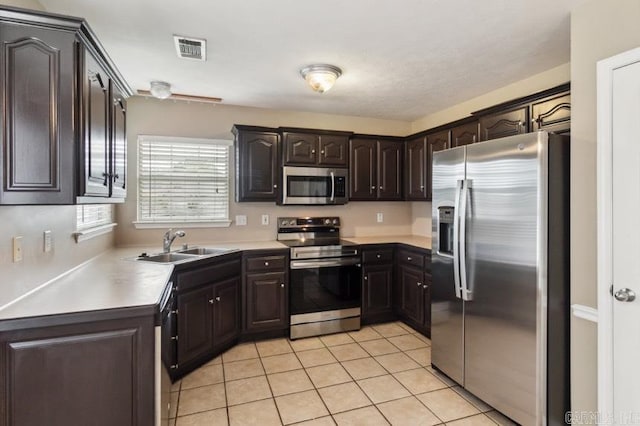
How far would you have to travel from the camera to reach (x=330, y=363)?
2965 mm

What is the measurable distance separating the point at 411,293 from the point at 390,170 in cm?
154

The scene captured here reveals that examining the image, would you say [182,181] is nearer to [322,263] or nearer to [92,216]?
[92,216]

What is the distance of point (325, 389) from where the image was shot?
2551mm

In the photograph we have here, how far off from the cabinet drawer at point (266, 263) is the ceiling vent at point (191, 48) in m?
1.84

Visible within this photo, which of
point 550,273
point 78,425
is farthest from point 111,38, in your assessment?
point 550,273

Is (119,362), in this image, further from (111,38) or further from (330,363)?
(111,38)

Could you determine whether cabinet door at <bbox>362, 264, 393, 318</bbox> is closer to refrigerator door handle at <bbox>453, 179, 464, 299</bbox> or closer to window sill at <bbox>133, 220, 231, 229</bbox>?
refrigerator door handle at <bbox>453, 179, 464, 299</bbox>

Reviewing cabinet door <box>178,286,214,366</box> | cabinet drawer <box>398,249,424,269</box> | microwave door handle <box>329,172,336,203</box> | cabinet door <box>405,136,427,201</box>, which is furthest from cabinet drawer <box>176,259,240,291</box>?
cabinet door <box>405,136,427,201</box>

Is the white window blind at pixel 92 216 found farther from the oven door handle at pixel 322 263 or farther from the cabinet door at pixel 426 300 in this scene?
the cabinet door at pixel 426 300

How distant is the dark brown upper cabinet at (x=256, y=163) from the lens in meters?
3.62

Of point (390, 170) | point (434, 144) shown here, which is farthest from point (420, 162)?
point (390, 170)

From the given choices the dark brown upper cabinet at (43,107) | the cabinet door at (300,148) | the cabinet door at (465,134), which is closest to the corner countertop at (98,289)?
the dark brown upper cabinet at (43,107)

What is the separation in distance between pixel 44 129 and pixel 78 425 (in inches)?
53.8

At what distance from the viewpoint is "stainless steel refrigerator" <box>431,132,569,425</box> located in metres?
1.97
